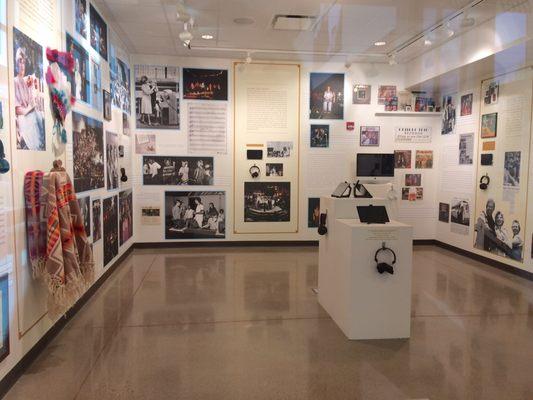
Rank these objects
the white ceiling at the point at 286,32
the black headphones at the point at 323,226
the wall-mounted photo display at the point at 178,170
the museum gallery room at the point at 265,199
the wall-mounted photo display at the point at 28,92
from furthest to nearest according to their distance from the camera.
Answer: the wall-mounted photo display at the point at 178,170 → the white ceiling at the point at 286,32 → the black headphones at the point at 323,226 → the museum gallery room at the point at 265,199 → the wall-mounted photo display at the point at 28,92

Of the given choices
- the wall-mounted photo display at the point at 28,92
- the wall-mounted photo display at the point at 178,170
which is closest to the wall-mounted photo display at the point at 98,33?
the wall-mounted photo display at the point at 28,92

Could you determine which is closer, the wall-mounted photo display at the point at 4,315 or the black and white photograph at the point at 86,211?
the wall-mounted photo display at the point at 4,315

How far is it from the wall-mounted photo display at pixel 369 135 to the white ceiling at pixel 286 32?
3.88ft

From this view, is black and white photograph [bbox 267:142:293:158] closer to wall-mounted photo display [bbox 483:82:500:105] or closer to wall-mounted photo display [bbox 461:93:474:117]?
wall-mounted photo display [bbox 461:93:474:117]

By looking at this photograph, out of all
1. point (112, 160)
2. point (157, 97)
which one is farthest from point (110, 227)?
point (157, 97)

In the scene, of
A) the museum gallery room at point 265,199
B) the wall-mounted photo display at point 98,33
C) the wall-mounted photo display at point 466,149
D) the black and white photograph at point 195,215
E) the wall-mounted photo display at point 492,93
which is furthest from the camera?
the black and white photograph at point 195,215

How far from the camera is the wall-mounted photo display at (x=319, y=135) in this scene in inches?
295

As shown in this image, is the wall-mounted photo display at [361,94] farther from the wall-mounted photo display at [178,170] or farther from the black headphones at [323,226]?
the black headphones at [323,226]

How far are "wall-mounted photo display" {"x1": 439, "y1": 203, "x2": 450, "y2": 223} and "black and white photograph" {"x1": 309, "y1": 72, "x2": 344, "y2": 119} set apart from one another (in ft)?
8.05

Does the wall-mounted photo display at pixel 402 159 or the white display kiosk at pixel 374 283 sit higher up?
the wall-mounted photo display at pixel 402 159

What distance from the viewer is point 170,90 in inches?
282

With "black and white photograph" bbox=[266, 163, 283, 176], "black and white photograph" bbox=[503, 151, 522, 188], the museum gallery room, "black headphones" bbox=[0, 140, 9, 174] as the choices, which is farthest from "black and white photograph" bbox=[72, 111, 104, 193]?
"black and white photograph" bbox=[503, 151, 522, 188]

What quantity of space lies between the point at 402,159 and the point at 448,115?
107 centimetres

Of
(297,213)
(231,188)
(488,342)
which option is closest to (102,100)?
(231,188)
